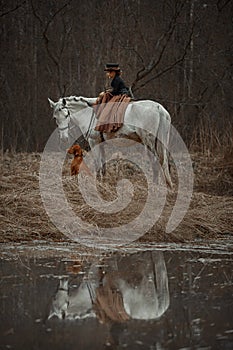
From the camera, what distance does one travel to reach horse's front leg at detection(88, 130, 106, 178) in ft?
44.7

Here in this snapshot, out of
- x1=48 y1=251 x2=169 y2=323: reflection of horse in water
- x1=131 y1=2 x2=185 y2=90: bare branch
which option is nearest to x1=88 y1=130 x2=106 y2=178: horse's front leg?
x1=48 y1=251 x2=169 y2=323: reflection of horse in water

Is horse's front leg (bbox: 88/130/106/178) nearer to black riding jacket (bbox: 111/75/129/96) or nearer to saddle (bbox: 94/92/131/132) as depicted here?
saddle (bbox: 94/92/131/132)

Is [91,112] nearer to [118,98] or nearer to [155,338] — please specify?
[118,98]

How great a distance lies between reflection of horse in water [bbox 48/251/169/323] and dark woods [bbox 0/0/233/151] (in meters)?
15.2

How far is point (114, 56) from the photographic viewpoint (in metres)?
22.5

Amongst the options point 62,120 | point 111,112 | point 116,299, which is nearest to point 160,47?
point 62,120

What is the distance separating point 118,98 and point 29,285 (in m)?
7.59

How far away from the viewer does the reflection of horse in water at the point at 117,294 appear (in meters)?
5.74

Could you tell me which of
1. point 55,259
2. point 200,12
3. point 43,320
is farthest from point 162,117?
point 200,12

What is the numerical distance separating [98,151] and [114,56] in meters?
9.18

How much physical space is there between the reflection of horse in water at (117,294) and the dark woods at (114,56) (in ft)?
49.8

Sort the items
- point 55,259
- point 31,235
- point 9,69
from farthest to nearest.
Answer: point 9,69 < point 31,235 < point 55,259

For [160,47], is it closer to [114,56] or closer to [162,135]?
[114,56]

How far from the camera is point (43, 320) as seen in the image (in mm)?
5492
